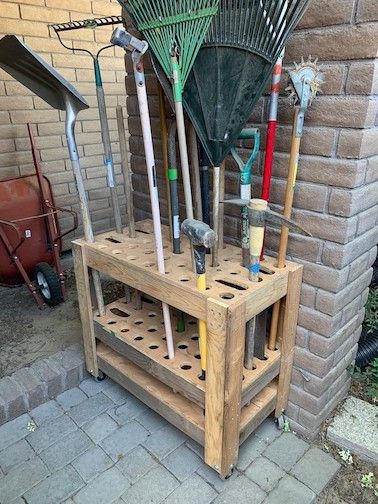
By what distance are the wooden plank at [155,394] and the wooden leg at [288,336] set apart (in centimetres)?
37

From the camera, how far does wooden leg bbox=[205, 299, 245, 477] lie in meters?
1.18

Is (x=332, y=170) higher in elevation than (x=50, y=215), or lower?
higher

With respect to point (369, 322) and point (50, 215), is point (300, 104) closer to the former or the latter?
point (369, 322)

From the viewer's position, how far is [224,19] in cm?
119

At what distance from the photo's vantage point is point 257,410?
1.51m

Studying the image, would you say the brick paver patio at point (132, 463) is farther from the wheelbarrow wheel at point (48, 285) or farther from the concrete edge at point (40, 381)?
the wheelbarrow wheel at point (48, 285)

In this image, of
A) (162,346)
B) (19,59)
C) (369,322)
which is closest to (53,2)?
(19,59)

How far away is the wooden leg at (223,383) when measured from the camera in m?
1.18

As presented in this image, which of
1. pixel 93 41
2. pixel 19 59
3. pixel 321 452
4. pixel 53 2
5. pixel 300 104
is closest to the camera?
pixel 300 104

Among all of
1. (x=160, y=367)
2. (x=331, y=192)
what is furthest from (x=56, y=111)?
(x=331, y=192)

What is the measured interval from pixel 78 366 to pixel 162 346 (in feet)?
1.81

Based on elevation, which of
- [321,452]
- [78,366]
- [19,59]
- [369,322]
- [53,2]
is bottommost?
[321,452]

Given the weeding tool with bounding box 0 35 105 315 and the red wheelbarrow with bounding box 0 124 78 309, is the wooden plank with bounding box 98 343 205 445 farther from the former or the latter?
the red wheelbarrow with bounding box 0 124 78 309

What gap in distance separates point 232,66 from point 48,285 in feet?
5.56
